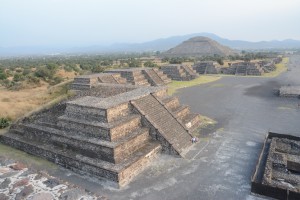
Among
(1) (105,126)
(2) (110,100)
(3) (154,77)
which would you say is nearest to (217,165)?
(1) (105,126)

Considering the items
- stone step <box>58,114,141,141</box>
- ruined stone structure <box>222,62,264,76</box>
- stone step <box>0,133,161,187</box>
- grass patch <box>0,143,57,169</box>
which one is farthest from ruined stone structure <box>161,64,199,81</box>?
grass patch <box>0,143,57,169</box>

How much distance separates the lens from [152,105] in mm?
15414

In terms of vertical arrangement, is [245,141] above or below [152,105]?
below

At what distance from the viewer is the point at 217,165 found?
40.1 ft

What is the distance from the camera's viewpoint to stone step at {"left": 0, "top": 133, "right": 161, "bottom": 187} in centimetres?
1094

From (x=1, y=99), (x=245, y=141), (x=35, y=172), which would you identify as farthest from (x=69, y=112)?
(x=1, y=99)

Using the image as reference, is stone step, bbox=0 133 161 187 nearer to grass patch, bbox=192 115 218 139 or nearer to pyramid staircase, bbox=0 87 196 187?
pyramid staircase, bbox=0 87 196 187

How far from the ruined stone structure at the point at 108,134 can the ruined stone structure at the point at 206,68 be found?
34720mm

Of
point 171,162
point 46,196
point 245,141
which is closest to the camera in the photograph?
point 46,196

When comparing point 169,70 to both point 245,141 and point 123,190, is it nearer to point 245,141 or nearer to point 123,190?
point 245,141

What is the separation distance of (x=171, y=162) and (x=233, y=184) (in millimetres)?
2971

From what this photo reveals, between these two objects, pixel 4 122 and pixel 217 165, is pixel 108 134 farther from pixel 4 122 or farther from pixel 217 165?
pixel 4 122

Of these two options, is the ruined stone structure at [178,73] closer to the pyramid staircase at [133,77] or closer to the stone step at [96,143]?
the pyramid staircase at [133,77]

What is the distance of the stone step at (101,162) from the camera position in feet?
35.9
